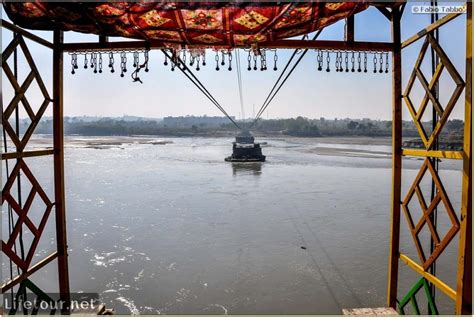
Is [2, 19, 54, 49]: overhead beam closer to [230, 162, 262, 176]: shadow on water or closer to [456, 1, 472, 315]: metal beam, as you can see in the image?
[456, 1, 472, 315]: metal beam

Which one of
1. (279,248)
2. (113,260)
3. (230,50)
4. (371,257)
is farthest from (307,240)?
(230,50)

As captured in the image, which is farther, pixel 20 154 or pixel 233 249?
pixel 233 249

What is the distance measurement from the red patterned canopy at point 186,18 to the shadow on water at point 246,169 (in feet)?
82.2

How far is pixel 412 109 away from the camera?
13.0 ft

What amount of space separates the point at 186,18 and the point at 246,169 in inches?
1133

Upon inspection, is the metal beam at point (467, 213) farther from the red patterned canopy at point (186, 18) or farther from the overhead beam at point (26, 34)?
the overhead beam at point (26, 34)

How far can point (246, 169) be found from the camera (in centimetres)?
3162

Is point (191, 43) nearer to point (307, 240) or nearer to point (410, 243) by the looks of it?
point (307, 240)

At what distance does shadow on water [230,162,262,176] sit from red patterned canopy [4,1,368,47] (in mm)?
25056

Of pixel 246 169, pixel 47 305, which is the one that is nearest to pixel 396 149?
pixel 47 305

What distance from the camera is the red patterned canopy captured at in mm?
2789

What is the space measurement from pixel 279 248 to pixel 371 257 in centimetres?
289

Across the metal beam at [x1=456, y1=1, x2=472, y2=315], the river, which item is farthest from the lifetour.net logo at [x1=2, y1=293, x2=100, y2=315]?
the metal beam at [x1=456, y1=1, x2=472, y2=315]

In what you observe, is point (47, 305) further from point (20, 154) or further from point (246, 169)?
point (246, 169)
